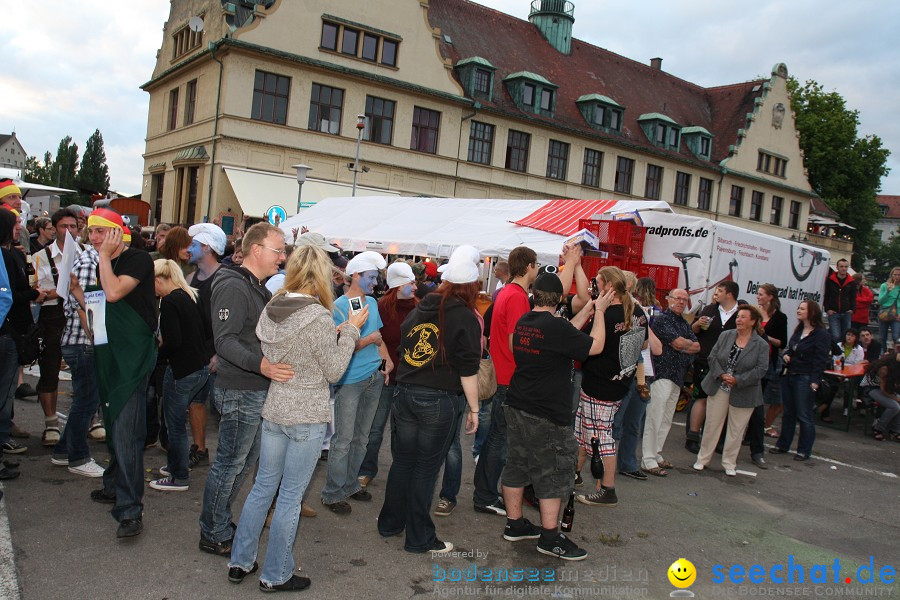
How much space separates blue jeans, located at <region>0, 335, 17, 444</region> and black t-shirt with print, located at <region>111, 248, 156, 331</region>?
54.2 inches

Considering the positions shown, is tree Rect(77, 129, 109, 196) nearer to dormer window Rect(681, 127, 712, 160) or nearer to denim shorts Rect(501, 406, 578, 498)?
dormer window Rect(681, 127, 712, 160)

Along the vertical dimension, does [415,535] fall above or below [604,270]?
below

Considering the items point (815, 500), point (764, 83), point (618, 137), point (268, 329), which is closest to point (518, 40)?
point (618, 137)

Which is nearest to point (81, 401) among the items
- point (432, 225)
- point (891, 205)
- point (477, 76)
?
point (432, 225)

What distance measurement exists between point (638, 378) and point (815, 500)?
2.19 m

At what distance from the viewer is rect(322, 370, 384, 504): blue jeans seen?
16.8 ft

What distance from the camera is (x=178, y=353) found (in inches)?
202

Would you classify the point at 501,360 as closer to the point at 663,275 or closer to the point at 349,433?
the point at 349,433

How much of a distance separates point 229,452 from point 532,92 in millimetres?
31407

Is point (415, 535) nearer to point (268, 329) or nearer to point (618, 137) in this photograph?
point (268, 329)

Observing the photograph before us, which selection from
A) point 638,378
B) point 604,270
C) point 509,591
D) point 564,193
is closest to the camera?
point 509,591

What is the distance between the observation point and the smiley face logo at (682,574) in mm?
4414

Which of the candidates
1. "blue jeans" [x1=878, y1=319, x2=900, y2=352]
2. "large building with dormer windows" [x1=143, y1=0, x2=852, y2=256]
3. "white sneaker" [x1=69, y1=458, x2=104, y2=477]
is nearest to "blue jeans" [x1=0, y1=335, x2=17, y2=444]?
"white sneaker" [x1=69, y1=458, x2=104, y2=477]

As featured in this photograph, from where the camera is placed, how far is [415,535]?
4500 mm
